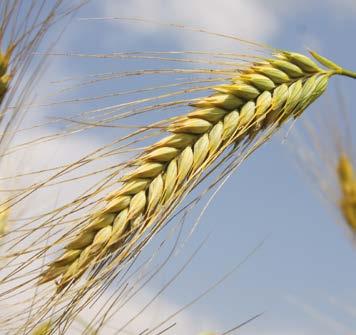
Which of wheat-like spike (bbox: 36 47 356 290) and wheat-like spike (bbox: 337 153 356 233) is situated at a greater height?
wheat-like spike (bbox: 36 47 356 290)

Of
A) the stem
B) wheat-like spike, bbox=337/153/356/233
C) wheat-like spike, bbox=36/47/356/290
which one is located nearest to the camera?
wheat-like spike, bbox=36/47/356/290

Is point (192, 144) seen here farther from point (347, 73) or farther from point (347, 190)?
point (347, 190)

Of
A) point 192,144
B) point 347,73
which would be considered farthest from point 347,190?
point 192,144

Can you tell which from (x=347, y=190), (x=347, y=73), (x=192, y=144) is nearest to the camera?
(x=192, y=144)

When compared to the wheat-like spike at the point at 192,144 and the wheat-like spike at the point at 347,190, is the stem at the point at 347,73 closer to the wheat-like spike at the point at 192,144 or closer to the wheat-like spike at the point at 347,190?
the wheat-like spike at the point at 192,144

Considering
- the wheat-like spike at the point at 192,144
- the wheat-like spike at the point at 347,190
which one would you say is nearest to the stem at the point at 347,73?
the wheat-like spike at the point at 192,144

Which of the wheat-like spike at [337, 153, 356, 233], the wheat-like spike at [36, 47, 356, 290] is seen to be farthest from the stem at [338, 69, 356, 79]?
the wheat-like spike at [337, 153, 356, 233]

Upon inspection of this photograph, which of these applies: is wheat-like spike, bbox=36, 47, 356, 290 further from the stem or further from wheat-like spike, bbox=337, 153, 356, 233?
wheat-like spike, bbox=337, 153, 356, 233

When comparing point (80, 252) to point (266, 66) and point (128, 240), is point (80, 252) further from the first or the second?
point (266, 66)

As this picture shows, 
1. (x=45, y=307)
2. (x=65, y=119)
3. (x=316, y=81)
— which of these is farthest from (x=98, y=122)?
(x=316, y=81)
